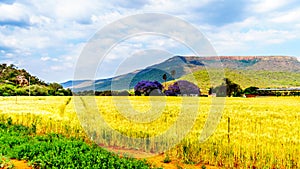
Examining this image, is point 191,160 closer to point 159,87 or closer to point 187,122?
point 187,122

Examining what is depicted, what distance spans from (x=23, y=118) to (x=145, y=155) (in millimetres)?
8208

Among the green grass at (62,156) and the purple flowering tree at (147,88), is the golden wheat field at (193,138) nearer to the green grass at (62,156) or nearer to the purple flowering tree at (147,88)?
the green grass at (62,156)

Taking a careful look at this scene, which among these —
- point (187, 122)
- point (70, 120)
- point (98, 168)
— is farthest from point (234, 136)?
point (70, 120)

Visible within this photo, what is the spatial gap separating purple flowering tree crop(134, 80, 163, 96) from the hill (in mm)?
18385

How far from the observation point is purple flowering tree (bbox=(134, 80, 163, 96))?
39219mm

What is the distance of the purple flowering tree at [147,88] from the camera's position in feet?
129

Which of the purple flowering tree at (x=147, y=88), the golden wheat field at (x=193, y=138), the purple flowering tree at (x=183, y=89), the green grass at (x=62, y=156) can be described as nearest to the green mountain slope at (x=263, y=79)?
the purple flowering tree at (x=183, y=89)

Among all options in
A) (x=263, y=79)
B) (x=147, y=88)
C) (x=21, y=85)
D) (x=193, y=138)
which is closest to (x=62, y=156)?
(x=193, y=138)

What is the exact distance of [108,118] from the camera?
12750mm

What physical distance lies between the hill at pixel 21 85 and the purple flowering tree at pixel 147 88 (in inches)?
724

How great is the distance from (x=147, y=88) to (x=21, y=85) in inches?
1230

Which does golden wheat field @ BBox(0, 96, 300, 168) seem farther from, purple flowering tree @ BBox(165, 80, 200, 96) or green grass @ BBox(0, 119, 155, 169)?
purple flowering tree @ BBox(165, 80, 200, 96)

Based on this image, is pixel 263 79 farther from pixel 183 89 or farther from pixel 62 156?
pixel 62 156

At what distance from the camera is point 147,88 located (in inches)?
1597
